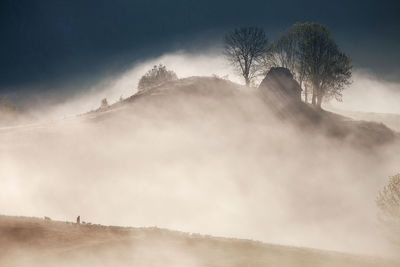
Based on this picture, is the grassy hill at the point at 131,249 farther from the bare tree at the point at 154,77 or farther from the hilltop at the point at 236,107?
the bare tree at the point at 154,77

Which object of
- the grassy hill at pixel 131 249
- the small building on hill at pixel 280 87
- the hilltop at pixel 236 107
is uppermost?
the small building on hill at pixel 280 87

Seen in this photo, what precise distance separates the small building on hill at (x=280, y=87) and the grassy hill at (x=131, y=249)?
41.0 meters

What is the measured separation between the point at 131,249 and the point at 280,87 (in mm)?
47754

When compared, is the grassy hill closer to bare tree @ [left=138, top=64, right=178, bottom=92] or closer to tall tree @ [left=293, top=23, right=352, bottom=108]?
tall tree @ [left=293, top=23, right=352, bottom=108]

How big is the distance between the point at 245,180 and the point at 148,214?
1420 centimetres

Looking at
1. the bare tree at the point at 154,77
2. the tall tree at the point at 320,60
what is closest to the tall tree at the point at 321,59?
the tall tree at the point at 320,60

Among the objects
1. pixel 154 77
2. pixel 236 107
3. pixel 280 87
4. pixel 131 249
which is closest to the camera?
pixel 131 249

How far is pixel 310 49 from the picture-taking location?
6769cm

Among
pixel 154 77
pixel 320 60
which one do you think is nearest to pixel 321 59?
pixel 320 60

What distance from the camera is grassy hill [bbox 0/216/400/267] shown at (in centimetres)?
1516

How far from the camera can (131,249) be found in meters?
16.8

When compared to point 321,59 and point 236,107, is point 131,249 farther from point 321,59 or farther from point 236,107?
point 321,59

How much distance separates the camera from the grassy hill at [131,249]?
15.2m

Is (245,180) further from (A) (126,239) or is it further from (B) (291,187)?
(A) (126,239)
